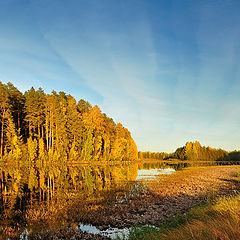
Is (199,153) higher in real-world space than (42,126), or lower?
lower

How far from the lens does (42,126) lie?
5528 cm

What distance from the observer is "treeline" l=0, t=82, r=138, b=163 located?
148 feet

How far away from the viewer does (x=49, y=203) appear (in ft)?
46.4

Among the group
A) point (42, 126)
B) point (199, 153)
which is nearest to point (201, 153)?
point (199, 153)

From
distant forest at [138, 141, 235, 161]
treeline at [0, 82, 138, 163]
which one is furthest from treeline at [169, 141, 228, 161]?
treeline at [0, 82, 138, 163]

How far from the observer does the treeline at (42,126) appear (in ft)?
148

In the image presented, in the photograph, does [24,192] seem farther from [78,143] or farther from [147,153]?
[147,153]

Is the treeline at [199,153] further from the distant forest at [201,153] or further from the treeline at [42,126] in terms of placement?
the treeline at [42,126]

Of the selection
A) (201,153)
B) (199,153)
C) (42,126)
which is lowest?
(201,153)

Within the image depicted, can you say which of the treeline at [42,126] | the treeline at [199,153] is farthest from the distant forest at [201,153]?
the treeline at [42,126]

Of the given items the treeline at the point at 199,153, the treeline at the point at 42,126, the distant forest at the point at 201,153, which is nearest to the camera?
the treeline at the point at 42,126

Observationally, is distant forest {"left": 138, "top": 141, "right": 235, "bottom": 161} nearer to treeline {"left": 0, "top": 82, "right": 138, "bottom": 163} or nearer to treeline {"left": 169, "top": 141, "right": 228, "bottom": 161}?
treeline {"left": 169, "top": 141, "right": 228, "bottom": 161}

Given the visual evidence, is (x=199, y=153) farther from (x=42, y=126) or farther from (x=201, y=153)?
(x=42, y=126)

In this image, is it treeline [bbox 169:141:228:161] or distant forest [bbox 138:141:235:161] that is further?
treeline [bbox 169:141:228:161]
